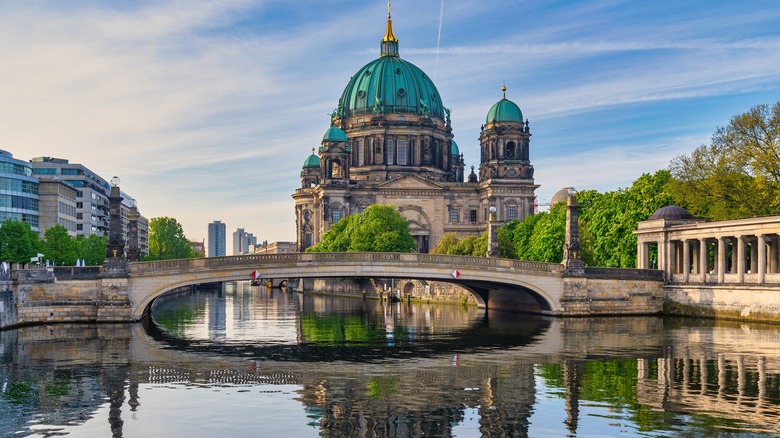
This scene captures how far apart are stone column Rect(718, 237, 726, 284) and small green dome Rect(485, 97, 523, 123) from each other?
8051 centimetres

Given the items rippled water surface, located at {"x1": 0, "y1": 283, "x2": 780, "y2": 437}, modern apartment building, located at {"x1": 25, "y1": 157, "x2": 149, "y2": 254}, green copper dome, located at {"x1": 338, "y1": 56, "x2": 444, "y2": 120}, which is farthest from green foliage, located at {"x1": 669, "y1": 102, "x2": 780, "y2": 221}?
modern apartment building, located at {"x1": 25, "y1": 157, "x2": 149, "y2": 254}

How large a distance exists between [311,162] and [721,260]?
118m

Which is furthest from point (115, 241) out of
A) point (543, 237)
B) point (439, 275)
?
point (543, 237)

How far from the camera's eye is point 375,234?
12419 cm

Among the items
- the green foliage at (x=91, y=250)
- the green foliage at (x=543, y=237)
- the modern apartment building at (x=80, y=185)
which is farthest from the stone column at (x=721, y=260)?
the modern apartment building at (x=80, y=185)

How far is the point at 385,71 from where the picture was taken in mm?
169500

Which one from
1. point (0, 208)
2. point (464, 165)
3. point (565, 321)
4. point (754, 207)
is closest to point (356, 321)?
point (565, 321)

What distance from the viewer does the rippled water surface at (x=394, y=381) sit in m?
29.9

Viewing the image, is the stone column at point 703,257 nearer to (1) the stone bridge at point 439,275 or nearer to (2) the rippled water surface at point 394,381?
(1) the stone bridge at point 439,275

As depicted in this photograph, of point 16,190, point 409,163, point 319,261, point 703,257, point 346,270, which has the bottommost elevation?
point 346,270

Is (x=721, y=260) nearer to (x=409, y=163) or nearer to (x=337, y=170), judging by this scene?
(x=409, y=163)

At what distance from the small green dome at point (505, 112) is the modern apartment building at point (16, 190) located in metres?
71.8

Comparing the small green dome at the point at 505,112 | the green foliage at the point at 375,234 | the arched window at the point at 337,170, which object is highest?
the small green dome at the point at 505,112

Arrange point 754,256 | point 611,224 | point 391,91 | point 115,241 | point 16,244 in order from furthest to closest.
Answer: point 391,91 < point 16,244 < point 611,224 < point 754,256 < point 115,241
